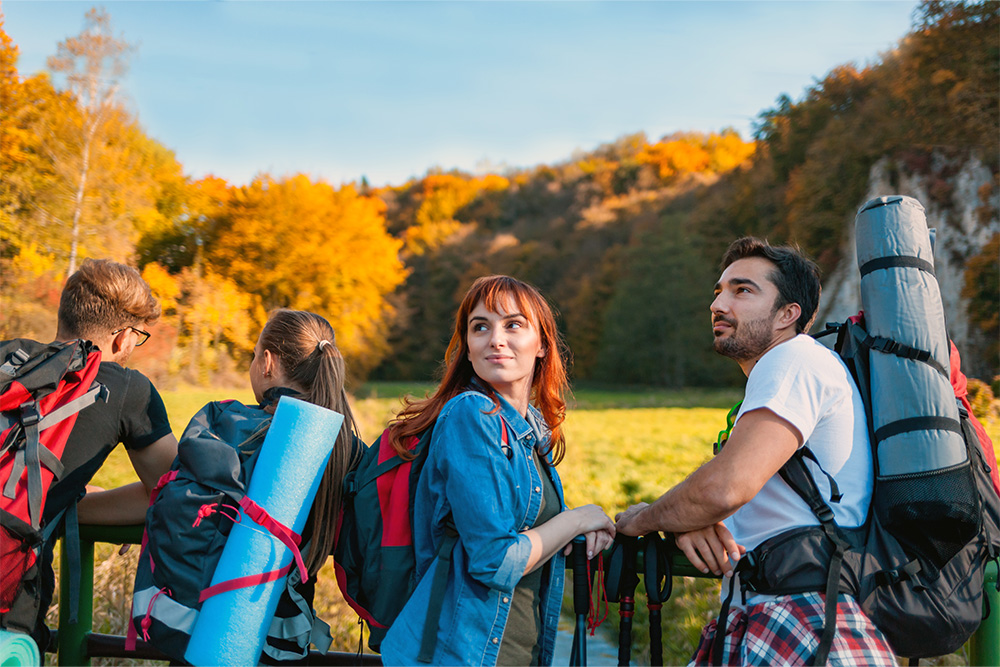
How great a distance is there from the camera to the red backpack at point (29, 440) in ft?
6.82

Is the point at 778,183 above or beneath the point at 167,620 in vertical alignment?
above

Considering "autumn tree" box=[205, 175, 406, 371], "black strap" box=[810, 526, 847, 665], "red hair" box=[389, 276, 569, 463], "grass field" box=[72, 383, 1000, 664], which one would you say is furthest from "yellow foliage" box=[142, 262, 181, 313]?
"black strap" box=[810, 526, 847, 665]

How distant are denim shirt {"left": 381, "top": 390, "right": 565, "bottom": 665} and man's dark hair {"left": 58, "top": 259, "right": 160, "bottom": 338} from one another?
127 centimetres

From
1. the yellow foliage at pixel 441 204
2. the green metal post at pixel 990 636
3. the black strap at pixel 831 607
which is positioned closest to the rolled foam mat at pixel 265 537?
the black strap at pixel 831 607

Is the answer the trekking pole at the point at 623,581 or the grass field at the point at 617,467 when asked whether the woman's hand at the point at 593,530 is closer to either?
the trekking pole at the point at 623,581

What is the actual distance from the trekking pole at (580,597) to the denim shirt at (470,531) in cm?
16

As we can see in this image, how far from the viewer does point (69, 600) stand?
7.84ft

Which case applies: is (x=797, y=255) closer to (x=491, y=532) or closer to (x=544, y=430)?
(x=544, y=430)

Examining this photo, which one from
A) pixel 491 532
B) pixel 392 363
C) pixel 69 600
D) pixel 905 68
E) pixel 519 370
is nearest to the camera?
pixel 491 532

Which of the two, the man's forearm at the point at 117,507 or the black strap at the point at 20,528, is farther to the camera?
the man's forearm at the point at 117,507

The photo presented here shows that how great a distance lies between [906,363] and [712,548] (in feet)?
2.29

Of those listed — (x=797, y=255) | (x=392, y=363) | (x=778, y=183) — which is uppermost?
(x=778, y=183)

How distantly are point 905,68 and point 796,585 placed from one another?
83.7 feet

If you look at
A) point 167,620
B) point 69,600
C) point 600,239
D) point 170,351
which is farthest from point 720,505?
point 600,239
